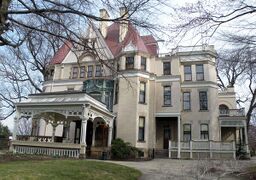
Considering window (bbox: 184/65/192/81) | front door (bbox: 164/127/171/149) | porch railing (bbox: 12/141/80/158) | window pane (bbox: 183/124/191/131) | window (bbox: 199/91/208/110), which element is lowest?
porch railing (bbox: 12/141/80/158)

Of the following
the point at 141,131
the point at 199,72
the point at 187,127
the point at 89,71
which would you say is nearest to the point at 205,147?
the point at 187,127

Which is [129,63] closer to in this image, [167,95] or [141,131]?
[167,95]

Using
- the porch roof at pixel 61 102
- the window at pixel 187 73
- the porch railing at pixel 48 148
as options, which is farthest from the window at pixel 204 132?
the porch railing at pixel 48 148

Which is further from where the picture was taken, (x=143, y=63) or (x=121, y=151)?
(x=143, y=63)

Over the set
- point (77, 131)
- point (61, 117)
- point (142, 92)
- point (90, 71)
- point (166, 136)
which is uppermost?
point (90, 71)

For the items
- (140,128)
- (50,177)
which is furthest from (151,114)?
(50,177)

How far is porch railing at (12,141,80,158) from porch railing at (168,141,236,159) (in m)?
10.3

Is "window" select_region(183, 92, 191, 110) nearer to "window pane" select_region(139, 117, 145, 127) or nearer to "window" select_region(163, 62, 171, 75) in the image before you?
"window" select_region(163, 62, 171, 75)

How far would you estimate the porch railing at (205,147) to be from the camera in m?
25.3

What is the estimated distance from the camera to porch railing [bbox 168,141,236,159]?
25.3m

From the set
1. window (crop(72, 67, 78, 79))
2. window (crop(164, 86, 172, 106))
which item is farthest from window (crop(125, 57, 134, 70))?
window (crop(72, 67, 78, 79))

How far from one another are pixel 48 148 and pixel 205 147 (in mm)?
13939

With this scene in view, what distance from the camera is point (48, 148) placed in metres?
20.8

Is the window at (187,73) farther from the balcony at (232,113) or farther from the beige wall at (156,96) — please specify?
the balcony at (232,113)
